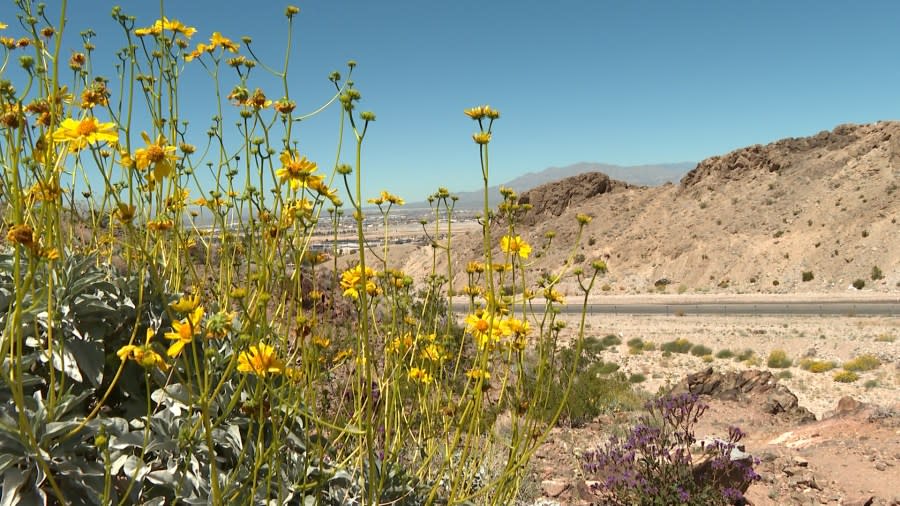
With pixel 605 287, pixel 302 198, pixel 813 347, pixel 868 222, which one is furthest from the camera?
pixel 605 287

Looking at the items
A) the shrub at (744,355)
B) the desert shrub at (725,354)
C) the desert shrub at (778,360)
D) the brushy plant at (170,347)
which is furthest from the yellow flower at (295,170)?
the desert shrub at (725,354)

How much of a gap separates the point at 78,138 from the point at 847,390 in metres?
13.6

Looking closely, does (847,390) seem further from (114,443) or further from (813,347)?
(114,443)

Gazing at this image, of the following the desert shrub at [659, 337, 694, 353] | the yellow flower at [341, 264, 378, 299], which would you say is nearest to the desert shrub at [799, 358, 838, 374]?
the desert shrub at [659, 337, 694, 353]

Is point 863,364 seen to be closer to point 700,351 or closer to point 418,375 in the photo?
point 700,351

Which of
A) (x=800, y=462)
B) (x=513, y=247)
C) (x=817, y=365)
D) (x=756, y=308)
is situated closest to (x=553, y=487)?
(x=800, y=462)

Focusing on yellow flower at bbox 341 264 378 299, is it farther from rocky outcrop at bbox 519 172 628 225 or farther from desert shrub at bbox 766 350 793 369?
rocky outcrop at bbox 519 172 628 225

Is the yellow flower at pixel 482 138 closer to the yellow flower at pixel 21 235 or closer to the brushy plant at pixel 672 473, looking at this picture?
the yellow flower at pixel 21 235

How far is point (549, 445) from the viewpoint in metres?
5.79

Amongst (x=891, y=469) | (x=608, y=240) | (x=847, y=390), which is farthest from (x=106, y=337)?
(x=608, y=240)

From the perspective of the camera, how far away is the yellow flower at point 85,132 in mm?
1821

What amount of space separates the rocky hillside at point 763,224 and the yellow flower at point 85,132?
22.0 meters

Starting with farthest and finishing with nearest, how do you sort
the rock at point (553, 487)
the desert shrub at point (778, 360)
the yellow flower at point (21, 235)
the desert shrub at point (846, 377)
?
the desert shrub at point (778, 360)
the desert shrub at point (846, 377)
the rock at point (553, 487)
the yellow flower at point (21, 235)

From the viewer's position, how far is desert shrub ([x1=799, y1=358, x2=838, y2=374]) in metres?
13.2
